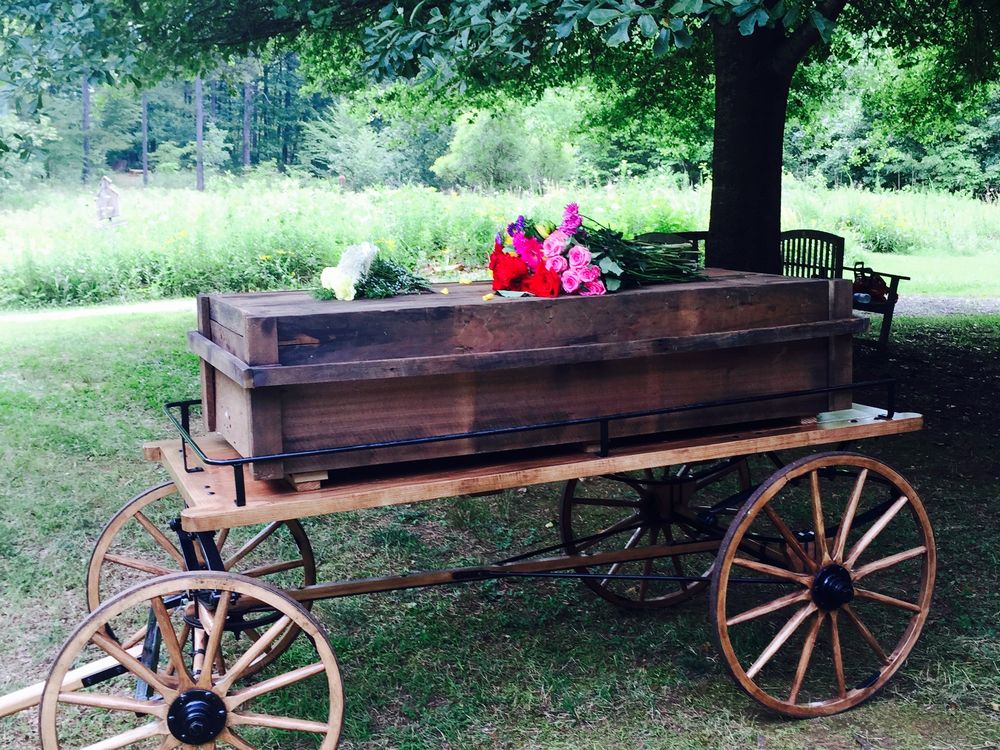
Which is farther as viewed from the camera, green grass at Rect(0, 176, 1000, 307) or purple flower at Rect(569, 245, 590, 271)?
green grass at Rect(0, 176, 1000, 307)

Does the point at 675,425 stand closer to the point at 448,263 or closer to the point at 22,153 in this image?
the point at 22,153

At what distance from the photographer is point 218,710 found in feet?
9.23

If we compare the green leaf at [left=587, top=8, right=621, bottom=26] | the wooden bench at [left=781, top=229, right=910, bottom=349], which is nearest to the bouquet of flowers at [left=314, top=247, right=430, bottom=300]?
the green leaf at [left=587, top=8, right=621, bottom=26]

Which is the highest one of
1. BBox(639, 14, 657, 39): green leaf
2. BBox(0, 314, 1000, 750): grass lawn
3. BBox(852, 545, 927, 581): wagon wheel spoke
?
BBox(639, 14, 657, 39): green leaf

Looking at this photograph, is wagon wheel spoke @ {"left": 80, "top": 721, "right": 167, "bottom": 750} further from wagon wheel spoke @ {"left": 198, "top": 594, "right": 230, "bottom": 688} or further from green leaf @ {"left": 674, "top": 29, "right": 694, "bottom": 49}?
green leaf @ {"left": 674, "top": 29, "right": 694, "bottom": 49}

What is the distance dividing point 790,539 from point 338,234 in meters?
12.6

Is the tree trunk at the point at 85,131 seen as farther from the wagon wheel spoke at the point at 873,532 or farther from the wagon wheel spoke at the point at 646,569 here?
the wagon wheel spoke at the point at 873,532

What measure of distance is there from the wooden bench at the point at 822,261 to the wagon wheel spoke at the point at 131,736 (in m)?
7.67

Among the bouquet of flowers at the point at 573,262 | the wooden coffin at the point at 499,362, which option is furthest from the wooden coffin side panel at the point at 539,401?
the bouquet of flowers at the point at 573,262

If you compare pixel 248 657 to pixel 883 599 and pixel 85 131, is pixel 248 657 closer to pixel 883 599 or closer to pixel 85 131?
pixel 883 599

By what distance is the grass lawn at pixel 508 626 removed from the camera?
11.5 feet

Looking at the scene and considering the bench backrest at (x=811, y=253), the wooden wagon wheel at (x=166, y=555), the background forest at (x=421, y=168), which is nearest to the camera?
the wooden wagon wheel at (x=166, y=555)

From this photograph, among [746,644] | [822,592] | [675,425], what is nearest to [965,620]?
[746,644]

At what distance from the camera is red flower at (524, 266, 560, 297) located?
127 inches
